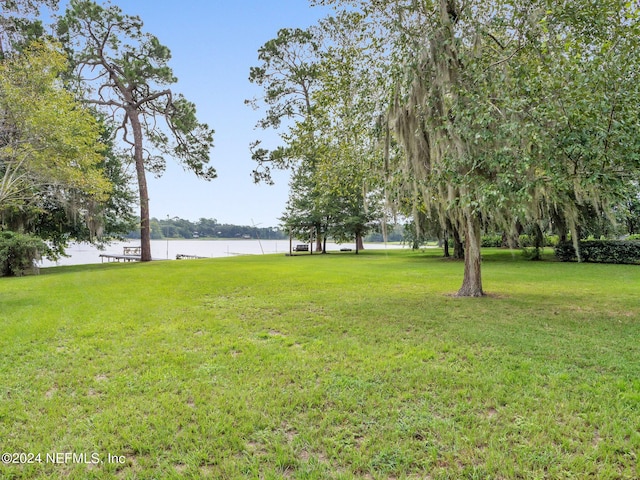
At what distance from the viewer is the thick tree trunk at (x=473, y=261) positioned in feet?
22.9

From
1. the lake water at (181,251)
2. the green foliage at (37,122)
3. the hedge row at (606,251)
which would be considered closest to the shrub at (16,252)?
the green foliage at (37,122)

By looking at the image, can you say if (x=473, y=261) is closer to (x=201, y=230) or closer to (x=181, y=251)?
(x=181, y=251)

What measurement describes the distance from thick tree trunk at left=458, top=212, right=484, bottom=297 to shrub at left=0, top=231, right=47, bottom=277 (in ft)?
45.5

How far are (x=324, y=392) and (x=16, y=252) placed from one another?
549 inches

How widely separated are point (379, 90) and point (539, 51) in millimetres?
2883

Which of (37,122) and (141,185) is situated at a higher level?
(141,185)

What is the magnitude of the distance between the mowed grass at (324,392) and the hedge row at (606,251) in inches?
423

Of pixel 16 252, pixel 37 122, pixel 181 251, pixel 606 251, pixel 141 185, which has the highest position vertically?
pixel 141 185

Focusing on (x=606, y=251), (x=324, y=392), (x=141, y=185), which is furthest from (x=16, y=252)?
(x=606, y=251)

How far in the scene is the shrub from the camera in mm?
11758

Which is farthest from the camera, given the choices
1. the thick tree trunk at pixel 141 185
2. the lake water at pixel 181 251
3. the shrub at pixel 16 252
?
the lake water at pixel 181 251

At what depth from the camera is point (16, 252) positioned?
39.4 ft

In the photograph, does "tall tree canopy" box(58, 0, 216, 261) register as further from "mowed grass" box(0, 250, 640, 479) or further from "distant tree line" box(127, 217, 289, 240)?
"distant tree line" box(127, 217, 289, 240)

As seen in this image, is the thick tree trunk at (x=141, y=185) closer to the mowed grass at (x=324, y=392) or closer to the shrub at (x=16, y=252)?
the shrub at (x=16, y=252)
